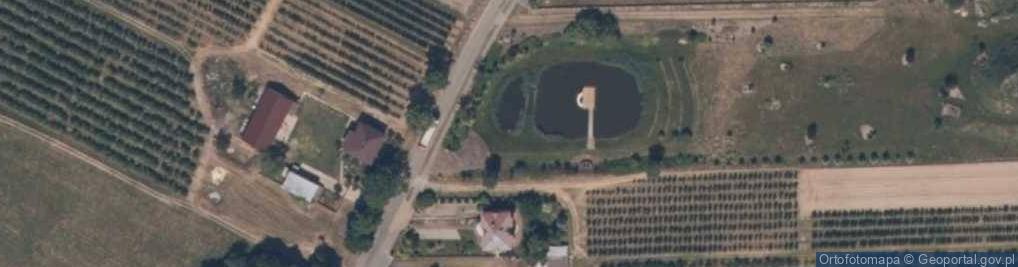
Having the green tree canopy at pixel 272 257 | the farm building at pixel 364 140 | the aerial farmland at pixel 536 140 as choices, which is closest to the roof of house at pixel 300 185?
the aerial farmland at pixel 536 140

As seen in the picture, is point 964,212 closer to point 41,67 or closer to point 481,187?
point 481,187

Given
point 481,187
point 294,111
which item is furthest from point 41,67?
point 481,187

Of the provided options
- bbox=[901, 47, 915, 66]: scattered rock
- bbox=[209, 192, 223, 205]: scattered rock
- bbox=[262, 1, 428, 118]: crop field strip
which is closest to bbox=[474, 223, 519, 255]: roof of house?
bbox=[262, 1, 428, 118]: crop field strip

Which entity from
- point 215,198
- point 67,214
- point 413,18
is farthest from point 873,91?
point 67,214

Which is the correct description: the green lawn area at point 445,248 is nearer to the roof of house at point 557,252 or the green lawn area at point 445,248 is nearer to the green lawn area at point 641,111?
the roof of house at point 557,252

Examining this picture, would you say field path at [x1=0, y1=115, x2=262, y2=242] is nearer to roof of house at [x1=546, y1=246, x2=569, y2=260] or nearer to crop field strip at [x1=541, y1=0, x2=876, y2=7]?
roof of house at [x1=546, y1=246, x2=569, y2=260]

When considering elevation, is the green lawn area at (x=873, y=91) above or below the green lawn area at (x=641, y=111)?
above

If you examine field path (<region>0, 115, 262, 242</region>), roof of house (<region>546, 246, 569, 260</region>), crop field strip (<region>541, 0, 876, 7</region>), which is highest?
crop field strip (<region>541, 0, 876, 7</region>)
